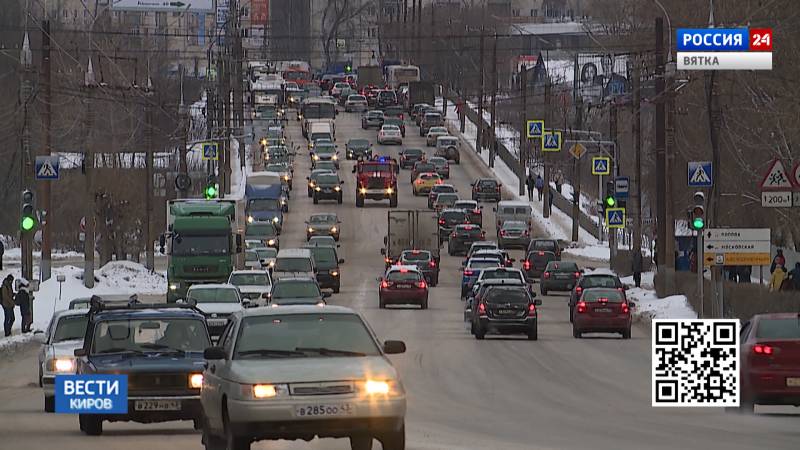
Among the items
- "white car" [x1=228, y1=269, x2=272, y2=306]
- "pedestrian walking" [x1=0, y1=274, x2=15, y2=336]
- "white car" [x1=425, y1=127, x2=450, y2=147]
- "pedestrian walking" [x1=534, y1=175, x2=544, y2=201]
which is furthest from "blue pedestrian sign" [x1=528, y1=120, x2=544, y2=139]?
"pedestrian walking" [x1=0, y1=274, x2=15, y2=336]

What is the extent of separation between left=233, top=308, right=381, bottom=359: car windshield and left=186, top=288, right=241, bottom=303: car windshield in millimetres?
24871

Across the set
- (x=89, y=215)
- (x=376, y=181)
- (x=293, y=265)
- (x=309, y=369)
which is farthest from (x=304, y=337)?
(x=376, y=181)

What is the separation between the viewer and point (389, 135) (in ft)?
436

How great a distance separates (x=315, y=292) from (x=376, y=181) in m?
53.7

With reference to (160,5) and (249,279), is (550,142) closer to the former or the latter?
(249,279)

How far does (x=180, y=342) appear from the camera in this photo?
75.3 ft

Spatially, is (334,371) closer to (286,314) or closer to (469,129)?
(286,314)

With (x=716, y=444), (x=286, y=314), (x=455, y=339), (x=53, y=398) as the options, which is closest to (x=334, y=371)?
(x=286, y=314)

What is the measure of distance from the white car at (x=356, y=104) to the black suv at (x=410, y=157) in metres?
34.1

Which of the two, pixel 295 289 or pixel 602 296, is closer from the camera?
pixel 602 296

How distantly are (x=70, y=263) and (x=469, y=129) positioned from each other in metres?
60.9

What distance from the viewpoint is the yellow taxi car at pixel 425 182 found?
108 meters

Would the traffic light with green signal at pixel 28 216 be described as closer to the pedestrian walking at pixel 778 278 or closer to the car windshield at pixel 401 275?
the car windshield at pixel 401 275

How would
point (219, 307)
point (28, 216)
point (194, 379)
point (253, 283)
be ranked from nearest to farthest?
point (194, 379), point (219, 307), point (28, 216), point (253, 283)
